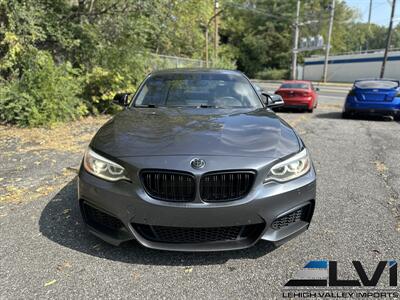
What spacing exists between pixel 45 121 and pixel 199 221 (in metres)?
6.99

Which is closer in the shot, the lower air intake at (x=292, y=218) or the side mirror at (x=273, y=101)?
the lower air intake at (x=292, y=218)

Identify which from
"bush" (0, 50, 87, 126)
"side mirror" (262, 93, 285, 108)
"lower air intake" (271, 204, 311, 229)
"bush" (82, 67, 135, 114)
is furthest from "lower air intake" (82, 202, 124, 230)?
"bush" (82, 67, 135, 114)

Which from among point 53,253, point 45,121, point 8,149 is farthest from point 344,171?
point 45,121

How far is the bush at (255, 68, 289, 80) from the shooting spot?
166 feet

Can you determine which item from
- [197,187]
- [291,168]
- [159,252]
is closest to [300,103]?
[291,168]

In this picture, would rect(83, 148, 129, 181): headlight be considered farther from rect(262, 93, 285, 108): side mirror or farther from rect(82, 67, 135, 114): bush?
rect(82, 67, 135, 114): bush

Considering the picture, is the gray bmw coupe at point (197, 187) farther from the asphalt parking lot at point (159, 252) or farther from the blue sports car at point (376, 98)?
the blue sports car at point (376, 98)

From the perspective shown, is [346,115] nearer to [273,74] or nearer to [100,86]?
[100,86]

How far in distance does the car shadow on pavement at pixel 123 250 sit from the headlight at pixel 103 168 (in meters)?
0.65

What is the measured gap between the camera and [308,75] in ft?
157

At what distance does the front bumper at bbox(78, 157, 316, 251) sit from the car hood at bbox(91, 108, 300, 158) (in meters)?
0.28

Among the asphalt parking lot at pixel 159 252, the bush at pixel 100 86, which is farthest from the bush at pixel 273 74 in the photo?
the asphalt parking lot at pixel 159 252

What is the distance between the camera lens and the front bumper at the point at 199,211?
7.81 feet

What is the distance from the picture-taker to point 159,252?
277cm
